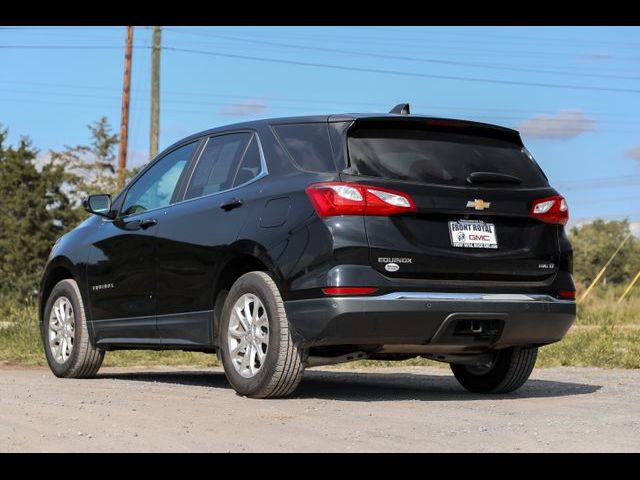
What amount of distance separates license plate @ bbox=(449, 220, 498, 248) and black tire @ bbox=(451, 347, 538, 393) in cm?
125

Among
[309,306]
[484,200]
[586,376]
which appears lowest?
[586,376]

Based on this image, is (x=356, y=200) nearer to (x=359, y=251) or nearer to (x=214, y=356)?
(x=359, y=251)

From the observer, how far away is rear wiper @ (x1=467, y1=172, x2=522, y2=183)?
7680 millimetres

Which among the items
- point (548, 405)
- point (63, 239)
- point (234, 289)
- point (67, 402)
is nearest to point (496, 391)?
point (548, 405)

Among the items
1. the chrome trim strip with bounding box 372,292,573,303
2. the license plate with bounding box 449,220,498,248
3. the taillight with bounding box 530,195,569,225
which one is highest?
the taillight with bounding box 530,195,569,225

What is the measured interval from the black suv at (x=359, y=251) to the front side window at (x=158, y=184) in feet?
Result: 0.47

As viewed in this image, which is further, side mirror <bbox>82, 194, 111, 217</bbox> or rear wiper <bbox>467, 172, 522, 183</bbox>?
side mirror <bbox>82, 194, 111, 217</bbox>

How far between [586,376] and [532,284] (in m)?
3.04

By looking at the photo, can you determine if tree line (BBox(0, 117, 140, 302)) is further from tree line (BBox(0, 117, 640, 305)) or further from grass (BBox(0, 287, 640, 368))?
grass (BBox(0, 287, 640, 368))

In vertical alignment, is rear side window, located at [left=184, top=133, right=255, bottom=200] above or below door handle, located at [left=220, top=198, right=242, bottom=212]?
above

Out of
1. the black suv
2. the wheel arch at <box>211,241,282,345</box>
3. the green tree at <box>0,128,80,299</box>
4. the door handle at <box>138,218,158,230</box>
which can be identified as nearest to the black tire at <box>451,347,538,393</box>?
the black suv

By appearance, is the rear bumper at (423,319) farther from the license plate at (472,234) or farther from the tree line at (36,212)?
the tree line at (36,212)
